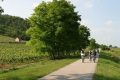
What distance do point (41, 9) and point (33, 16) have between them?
7.50ft

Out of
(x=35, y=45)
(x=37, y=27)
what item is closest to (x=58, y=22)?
(x=37, y=27)

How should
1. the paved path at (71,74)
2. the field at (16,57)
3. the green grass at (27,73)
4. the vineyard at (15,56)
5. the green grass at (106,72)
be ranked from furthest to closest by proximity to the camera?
the vineyard at (15,56)
the field at (16,57)
the green grass at (106,72)
the green grass at (27,73)
the paved path at (71,74)

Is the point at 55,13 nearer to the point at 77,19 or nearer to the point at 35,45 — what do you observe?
the point at 77,19

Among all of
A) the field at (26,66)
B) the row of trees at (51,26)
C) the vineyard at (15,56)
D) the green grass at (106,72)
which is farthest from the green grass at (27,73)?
the row of trees at (51,26)

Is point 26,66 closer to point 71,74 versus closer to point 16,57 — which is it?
point 71,74

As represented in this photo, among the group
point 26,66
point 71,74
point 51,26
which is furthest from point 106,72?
point 51,26

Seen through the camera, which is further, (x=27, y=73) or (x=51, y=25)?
(x=51, y=25)

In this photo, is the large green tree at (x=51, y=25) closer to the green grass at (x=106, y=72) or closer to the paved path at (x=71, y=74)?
the green grass at (x=106, y=72)

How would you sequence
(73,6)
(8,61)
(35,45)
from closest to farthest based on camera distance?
(8,61) → (35,45) → (73,6)

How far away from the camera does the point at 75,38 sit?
27.5 m

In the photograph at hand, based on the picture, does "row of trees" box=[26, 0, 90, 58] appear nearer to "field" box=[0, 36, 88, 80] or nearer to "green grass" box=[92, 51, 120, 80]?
"field" box=[0, 36, 88, 80]

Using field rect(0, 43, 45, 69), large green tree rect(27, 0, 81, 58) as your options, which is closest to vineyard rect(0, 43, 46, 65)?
field rect(0, 43, 45, 69)

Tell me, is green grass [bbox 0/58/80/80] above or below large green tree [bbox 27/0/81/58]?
below

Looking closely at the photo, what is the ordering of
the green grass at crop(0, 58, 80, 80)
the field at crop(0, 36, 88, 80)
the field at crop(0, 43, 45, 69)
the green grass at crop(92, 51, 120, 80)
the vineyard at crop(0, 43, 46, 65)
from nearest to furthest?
the green grass at crop(0, 58, 80, 80) < the green grass at crop(92, 51, 120, 80) < the field at crop(0, 36, 88, 80) < the field at crop(0, 43, 45, 69) < the vineyard at crop(0, 43, 46, 65)
